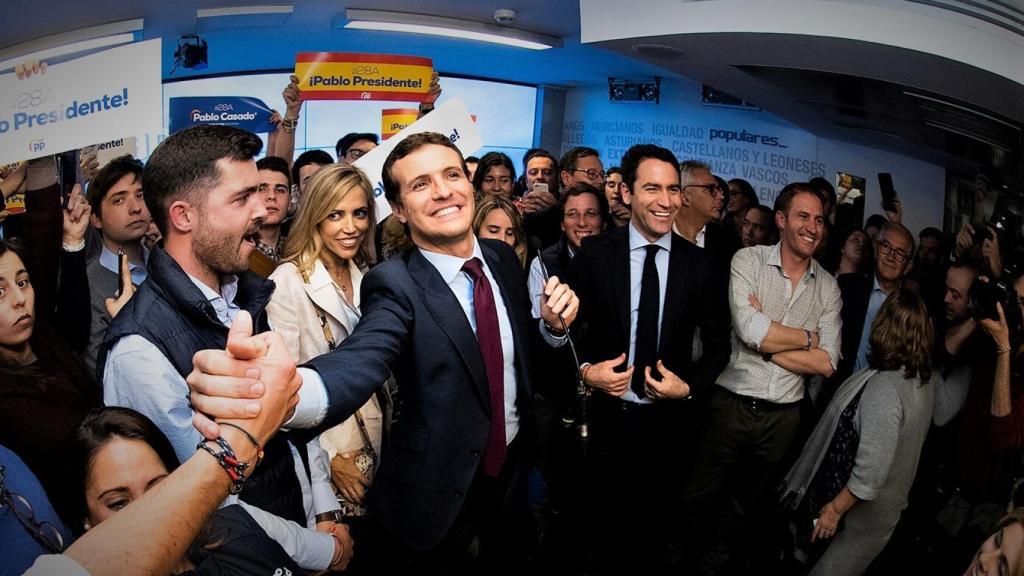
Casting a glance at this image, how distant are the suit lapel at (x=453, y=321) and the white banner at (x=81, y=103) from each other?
1.25 meters

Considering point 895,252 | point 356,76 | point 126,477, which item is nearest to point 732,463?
point 895,252

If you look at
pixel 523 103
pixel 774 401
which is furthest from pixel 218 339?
pixel 523 103

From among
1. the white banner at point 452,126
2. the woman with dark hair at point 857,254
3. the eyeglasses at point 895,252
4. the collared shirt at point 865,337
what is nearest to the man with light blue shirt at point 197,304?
the white banner at point 452,126

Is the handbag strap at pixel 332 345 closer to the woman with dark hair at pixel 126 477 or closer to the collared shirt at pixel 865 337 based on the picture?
the woman with dark hair at pixel 126 477

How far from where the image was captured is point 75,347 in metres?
2.38

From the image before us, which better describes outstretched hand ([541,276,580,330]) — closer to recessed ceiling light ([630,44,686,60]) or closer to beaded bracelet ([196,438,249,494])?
beaded bracelet ([196,438,249,494])

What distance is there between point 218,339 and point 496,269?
85 centimetres

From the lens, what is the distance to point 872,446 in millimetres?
2596

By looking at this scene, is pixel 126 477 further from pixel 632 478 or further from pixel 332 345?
pixel 632 478

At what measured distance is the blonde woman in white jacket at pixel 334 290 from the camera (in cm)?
228

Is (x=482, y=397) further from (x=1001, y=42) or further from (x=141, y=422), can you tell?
(x=1001, y=42)

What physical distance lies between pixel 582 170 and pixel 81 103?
304 cm

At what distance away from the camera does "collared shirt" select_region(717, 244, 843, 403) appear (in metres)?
3.01

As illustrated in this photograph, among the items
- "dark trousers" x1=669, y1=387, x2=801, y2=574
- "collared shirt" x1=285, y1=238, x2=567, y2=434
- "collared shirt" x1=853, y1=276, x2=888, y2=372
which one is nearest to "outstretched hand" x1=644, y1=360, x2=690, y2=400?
"collared shirt" x1=285, y1=238, x2=567, y2=434
